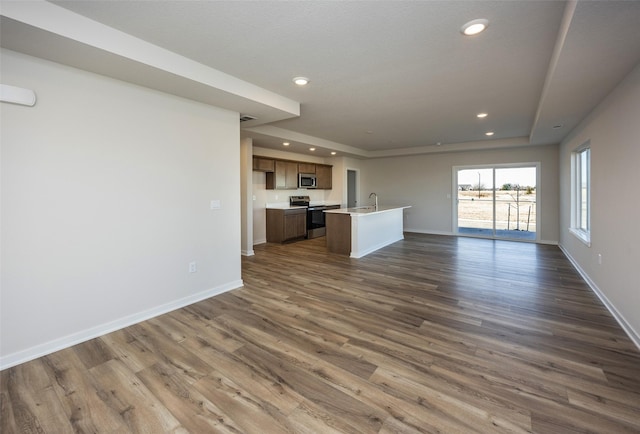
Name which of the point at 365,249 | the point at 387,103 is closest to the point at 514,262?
the point at 365,249

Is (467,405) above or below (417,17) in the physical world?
below

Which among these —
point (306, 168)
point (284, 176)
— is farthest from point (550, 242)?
point (284, 176)

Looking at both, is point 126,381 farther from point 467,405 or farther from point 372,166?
point 372,166

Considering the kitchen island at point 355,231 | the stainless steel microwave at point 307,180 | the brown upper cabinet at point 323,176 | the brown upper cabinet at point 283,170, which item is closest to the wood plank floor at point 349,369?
the kitchen island at point 355,231

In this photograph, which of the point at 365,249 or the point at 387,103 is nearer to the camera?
the point at 387,103

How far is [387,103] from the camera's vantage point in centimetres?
413

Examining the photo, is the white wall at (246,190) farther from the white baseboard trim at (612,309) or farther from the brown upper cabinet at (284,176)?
the white baseboard trim at (612,309)

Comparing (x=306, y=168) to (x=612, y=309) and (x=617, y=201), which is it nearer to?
(x=617, y=201)

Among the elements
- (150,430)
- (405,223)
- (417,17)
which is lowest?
(150,430)

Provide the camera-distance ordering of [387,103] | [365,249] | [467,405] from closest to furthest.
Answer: [467,405]
[387,103]
[365,249]

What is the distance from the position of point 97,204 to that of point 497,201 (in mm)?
8361

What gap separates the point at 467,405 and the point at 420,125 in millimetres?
4741

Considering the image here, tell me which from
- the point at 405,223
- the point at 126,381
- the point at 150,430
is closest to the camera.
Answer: the point at 150,430

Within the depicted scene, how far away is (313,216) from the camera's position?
798cm
